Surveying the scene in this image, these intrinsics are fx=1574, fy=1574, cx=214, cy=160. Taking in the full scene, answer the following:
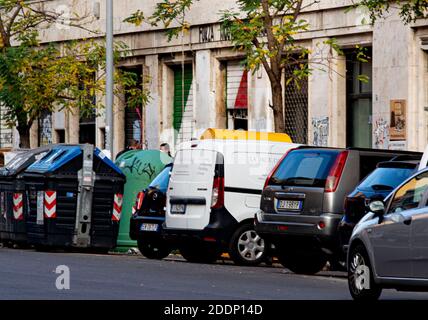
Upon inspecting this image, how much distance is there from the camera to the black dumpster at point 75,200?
87.9 ft

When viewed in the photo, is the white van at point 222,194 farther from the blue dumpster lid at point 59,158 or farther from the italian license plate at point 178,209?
the blue dumpster lid at point 59,158

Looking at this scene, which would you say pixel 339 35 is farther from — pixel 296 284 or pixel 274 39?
pixel 296 284

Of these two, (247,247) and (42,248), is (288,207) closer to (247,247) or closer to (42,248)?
(247,247)

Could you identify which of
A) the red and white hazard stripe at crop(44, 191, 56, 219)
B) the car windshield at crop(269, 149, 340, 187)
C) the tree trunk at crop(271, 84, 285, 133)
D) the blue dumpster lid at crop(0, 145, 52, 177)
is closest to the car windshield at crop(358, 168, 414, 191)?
the car windshield at crop(269, 149, 340, 187)

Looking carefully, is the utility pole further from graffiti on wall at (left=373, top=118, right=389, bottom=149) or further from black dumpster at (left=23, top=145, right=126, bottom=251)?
black dumpster at (left=23, top=145, right=126, bottom=251)

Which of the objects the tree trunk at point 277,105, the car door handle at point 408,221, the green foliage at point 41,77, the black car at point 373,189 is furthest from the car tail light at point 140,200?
the green foliage at point 41,77

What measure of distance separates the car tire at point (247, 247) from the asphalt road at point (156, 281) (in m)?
0.23

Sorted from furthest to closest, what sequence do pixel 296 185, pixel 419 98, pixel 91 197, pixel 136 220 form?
pixel 419 98, pixel 91 197, pixel 136 220, pixel 296 185

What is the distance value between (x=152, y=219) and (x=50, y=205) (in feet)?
9.36

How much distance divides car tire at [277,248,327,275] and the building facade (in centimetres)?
599

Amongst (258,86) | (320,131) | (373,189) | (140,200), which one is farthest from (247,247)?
(258,86)

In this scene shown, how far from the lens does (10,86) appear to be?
121 ft

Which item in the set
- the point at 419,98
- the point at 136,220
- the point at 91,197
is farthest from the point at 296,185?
the point at 419,98

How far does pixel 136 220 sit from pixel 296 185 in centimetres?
478
